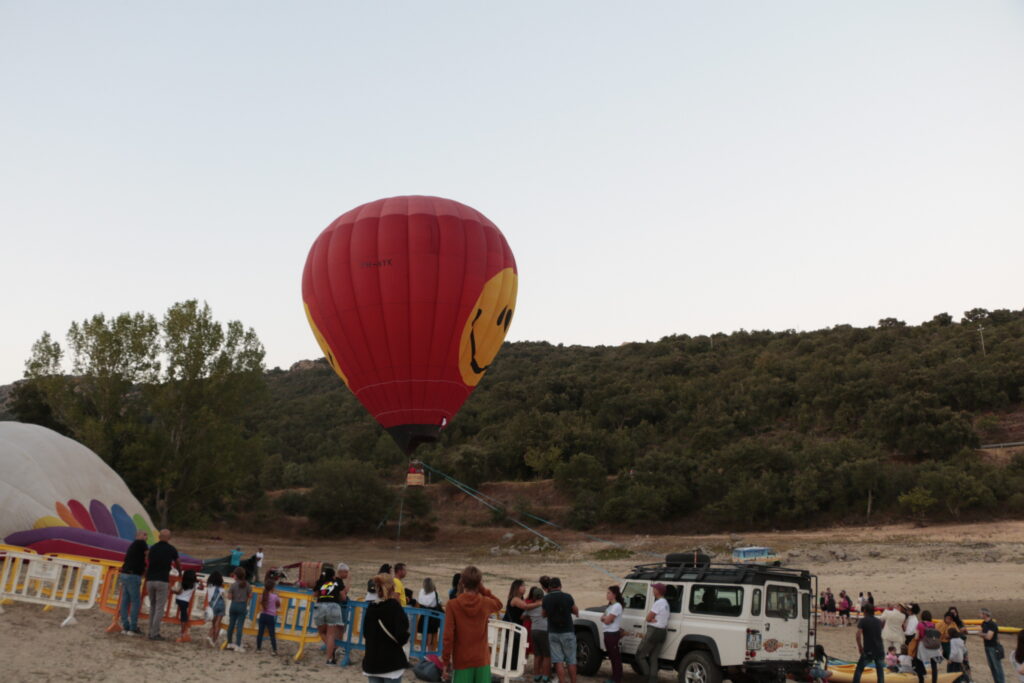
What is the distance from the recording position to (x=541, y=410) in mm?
74750

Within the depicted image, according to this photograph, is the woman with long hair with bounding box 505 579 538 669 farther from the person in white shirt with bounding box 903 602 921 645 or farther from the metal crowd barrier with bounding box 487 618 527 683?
the person in white shirt with bounding box 903 602 921 645

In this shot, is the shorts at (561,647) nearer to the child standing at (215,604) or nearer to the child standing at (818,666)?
the child standing at (818,666)

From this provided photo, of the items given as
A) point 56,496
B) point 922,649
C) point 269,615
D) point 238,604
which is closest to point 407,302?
point 269,615

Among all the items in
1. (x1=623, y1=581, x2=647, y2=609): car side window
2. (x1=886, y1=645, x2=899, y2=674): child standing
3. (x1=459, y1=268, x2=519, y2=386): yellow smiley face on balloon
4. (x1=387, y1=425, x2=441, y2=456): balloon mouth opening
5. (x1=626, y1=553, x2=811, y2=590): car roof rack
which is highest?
(x1=459, y1=268, x2=519, y2=386): yellow smiley face on balloon

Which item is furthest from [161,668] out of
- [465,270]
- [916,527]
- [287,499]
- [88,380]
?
[287,499]

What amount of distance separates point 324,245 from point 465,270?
342cm

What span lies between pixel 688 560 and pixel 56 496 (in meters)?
13.7

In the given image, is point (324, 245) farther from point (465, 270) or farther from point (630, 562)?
point (630, 562)

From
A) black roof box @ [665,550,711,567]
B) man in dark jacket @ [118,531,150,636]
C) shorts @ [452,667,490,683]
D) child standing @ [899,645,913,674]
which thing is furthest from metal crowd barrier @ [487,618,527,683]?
child standing @ [899,645,913,674]

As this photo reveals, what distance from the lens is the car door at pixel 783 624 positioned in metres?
10.5

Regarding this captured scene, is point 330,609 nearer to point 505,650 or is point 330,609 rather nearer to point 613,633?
point 505,650

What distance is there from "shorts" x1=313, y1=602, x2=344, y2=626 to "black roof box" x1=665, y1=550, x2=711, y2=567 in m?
4.98

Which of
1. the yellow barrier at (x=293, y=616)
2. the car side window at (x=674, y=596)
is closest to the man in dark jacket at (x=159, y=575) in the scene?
the yellow barrier at (x=293, y=616)

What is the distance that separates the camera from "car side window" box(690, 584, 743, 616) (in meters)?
10.6
